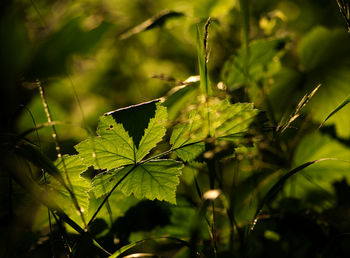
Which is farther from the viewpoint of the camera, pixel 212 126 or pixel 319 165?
pixel 319 165

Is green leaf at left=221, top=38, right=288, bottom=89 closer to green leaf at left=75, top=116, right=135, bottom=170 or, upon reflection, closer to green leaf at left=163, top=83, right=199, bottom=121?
green leaf at left=163, top=83, right=199, bottom=121

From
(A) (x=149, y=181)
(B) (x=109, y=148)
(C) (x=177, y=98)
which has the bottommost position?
(A) (x=149, y=181)

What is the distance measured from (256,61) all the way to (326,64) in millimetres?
450

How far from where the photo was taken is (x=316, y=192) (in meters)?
1.17

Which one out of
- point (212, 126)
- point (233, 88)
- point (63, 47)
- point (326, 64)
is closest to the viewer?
point (63, 47)

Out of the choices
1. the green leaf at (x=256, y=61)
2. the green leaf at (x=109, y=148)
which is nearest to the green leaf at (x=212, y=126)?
the green leaf at (x=109, y=148)

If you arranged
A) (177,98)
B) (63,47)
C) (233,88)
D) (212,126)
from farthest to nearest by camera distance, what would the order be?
(233,88) < (177,98) < (212,126) < (63,47)

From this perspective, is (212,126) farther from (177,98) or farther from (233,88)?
(233,88)

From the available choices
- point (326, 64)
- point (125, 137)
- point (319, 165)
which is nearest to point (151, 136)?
point (125, 137)

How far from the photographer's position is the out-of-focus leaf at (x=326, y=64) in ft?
4.50

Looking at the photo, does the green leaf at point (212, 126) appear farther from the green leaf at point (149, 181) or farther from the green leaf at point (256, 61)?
the green leaf at point (256, 61)

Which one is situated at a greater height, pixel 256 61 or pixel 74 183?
pixel 256 61

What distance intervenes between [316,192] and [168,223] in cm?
56

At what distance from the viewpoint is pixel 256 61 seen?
1.18m
